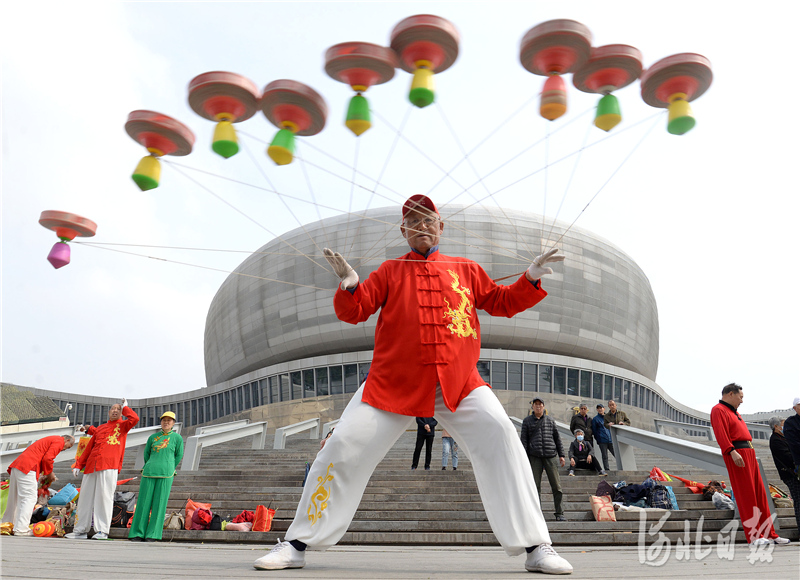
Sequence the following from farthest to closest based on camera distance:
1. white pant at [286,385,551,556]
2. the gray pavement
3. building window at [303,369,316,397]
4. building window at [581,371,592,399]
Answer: building window at [303,369,316,397]
building window at [581,371,592,399]
white pant at [286,385,551,556]
the gray pavement

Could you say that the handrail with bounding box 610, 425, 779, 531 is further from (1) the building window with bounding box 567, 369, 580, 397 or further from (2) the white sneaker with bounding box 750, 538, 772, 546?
(1) the building window with bounding box 567, 369, 580, 397

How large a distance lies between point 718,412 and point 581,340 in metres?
25.0

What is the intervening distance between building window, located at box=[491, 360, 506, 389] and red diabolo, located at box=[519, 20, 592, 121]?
87.0 ft

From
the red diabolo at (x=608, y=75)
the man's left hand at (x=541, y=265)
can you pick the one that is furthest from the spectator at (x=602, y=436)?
the man's left hand at (x=541, y=265)

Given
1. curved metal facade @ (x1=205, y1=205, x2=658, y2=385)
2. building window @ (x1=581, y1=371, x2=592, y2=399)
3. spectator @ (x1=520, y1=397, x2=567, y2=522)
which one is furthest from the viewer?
building window @ (x1=581, y1=371, x2=592, y2=399)

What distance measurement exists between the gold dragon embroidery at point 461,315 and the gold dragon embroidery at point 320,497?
1.19 metres

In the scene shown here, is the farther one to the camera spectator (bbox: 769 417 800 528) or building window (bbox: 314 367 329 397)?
building window (bbox: 314 367 329 397)

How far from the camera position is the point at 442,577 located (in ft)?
10.6

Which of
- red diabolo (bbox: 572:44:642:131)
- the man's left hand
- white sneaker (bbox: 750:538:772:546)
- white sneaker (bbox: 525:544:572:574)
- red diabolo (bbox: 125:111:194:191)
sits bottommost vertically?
white sneaker (bbox: 750:538:772:546)

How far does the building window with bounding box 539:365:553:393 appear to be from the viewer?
1206 inches

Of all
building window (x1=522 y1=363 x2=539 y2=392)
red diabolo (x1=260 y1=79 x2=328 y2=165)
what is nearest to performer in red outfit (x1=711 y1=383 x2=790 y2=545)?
red diabolo (x1=260 y1=79 x2=328 y2=165)

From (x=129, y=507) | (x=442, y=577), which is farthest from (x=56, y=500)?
(x=442, y=577)

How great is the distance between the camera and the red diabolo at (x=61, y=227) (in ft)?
16.2

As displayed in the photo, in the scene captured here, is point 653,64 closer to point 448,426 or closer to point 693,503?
point 448,426
